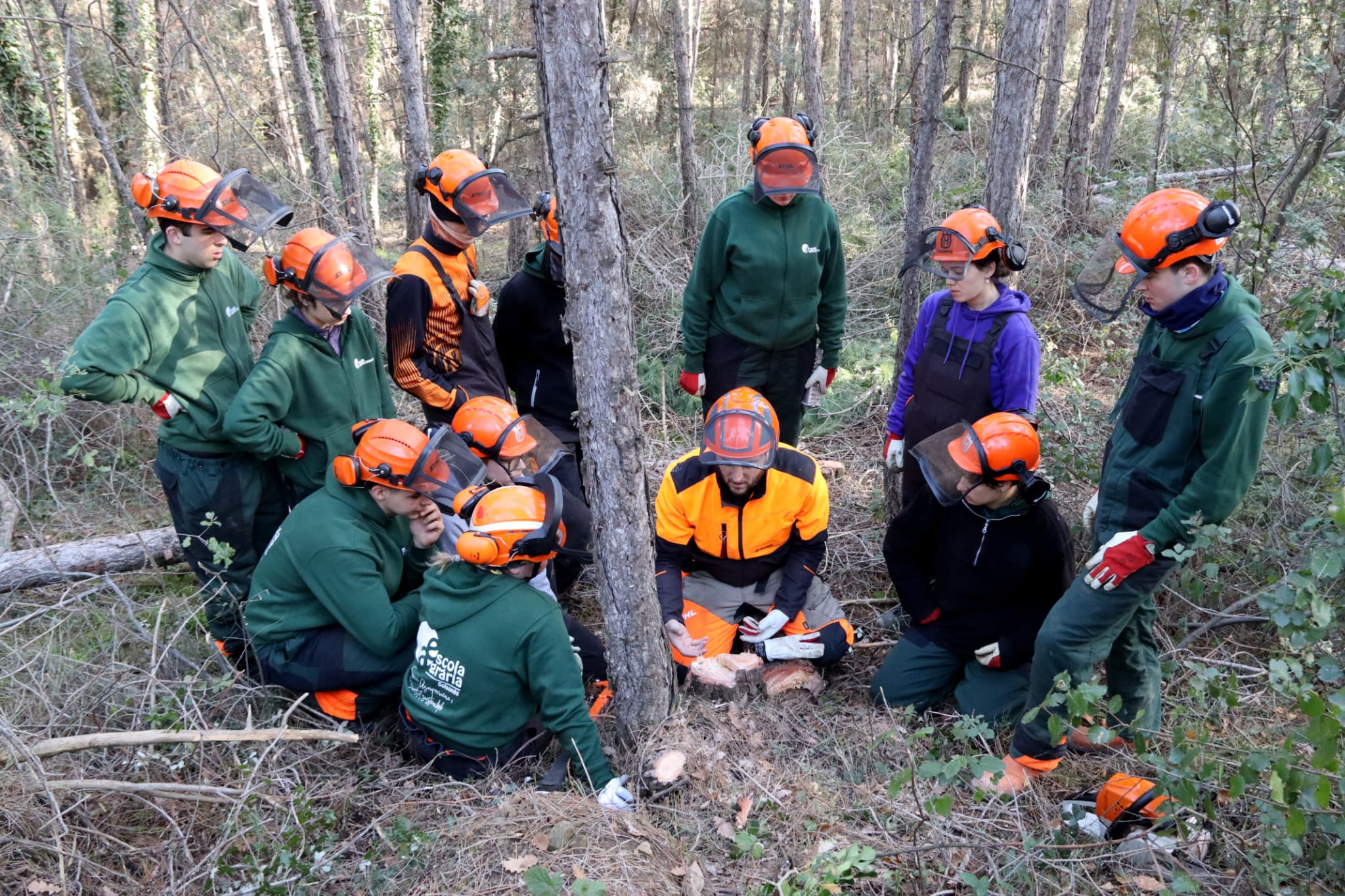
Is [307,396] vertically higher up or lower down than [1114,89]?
lower down

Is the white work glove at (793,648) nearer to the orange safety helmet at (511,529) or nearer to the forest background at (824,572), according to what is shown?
the forest background at (824,572)

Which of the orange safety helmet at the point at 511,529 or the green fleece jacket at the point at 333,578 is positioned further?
the green fleece jacket at the point at 333,578

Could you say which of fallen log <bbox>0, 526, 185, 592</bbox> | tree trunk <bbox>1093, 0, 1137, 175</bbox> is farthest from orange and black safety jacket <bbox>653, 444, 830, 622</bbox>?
tree trunk <bbox>1093, 0, 1137, 175</bbox>

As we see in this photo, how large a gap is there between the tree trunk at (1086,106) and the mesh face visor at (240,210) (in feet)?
28.4

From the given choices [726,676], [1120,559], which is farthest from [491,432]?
[1120,559]

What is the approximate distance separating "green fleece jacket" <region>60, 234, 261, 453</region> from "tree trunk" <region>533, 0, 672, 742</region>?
2120 mm

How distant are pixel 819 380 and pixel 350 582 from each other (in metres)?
2.85

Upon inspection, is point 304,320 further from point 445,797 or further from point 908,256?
point 908,256

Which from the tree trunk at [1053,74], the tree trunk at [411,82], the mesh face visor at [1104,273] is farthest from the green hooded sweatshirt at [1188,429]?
the tree trunk at [1053,74]

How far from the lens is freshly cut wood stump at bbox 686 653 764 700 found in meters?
4.05

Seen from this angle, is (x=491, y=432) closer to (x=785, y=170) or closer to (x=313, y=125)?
(x=785, y=170)

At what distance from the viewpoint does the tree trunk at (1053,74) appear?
31.6 feet

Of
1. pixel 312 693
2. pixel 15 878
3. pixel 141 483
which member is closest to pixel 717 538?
pixel 312 693

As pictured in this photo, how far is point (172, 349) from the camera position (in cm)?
396
